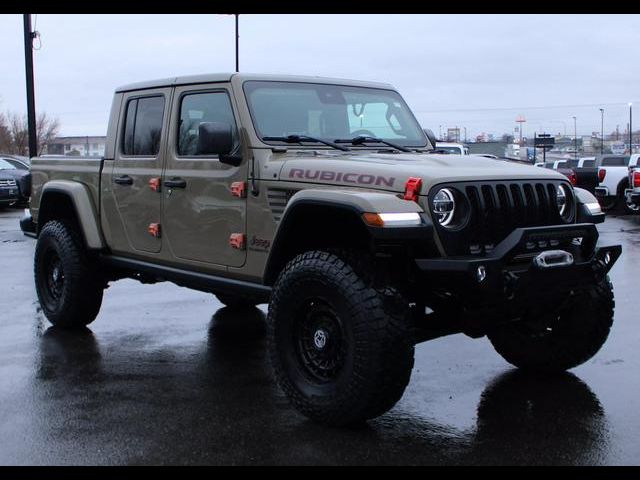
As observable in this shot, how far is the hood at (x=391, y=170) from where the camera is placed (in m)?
4.40

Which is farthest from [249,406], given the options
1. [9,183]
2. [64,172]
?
[9,183]

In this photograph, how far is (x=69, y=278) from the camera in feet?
22.0

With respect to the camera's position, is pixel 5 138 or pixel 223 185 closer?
pixel 223 185

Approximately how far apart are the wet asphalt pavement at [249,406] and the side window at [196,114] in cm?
157

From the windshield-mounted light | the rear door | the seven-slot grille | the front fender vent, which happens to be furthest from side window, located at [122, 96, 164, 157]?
the seven-slot grille

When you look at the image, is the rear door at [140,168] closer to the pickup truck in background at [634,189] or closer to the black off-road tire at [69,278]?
the black off-road tire at [69,278]

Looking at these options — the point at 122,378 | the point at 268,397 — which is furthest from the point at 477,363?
the point at 122,378

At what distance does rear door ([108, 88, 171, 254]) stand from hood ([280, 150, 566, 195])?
135cm

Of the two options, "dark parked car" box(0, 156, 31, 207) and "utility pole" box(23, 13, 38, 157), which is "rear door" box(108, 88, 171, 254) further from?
"dark parked car" box(0, 156, 31, 207)

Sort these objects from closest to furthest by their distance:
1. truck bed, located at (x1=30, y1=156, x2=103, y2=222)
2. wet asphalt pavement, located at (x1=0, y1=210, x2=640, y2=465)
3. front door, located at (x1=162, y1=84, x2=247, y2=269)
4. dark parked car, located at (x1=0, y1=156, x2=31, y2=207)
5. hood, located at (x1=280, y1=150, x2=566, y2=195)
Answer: wet asphalt pavement, located at (x1=0, y1=210, x2=640, y2=465)
hood, located at (x1=280, y1=150, x2=566, y2=195)
front door, located at (x1=162, y1=84, x2=247, y2=269)
truck bed, located at (x1=30, y1=156, x2=103, y2=222)
dark parked car, located at (x1=0, y1=156, x2=31, y2=207)

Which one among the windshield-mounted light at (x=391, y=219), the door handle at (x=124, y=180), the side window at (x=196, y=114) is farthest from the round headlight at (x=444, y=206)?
the door handle at (x=124, y=180)

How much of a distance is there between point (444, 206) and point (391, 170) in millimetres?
355

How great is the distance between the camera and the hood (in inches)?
173

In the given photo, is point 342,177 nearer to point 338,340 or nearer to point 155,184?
point 338,340
